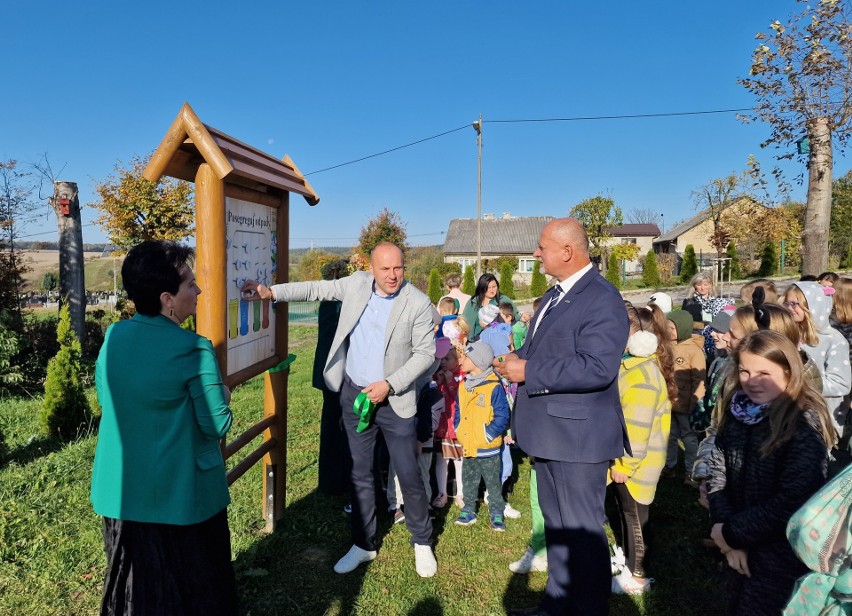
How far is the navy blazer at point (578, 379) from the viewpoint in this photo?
8.24ft

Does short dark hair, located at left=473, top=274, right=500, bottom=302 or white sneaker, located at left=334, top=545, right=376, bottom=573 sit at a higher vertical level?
short dark hair, located at left=473, top=274, right=500, bottom=302

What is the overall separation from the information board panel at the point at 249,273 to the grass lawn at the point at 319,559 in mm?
1359

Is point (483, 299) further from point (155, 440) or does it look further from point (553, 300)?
point (155, 440)

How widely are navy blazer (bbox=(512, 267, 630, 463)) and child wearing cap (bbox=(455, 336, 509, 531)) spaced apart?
3.91ft

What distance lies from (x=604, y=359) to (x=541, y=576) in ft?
5.64

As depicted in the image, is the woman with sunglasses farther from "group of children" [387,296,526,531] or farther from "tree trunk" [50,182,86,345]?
"tree trunk" [50,182,86,345]

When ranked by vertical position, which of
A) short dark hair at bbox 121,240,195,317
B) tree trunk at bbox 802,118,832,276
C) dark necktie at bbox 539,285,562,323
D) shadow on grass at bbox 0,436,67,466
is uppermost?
tree trunk at bbox 802,118,832,276

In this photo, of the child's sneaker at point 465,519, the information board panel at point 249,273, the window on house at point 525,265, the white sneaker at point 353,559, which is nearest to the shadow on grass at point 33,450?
the information board panel at point 249,273

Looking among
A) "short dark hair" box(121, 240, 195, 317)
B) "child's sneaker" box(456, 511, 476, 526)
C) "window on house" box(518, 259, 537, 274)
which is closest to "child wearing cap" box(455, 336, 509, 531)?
"child's sneaker" box(456, 511, 476, 526)

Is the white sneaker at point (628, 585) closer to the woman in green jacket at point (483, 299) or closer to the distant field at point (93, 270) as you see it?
the woman in green jacket at point (483, 299)

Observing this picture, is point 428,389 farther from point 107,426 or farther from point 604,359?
point 107,426

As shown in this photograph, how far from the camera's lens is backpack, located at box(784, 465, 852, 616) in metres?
1.26

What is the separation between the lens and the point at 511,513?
167 inches

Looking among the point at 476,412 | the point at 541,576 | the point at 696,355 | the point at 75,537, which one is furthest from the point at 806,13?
the point at 75,537
